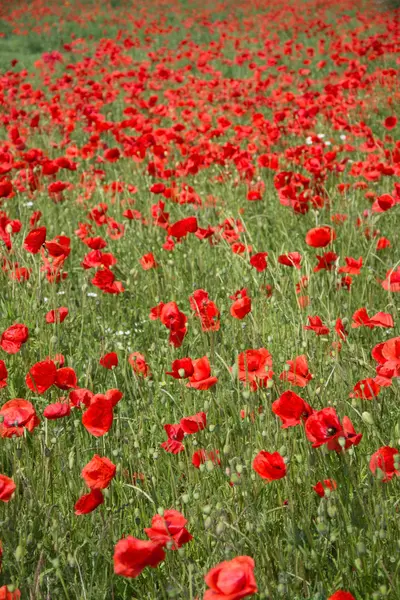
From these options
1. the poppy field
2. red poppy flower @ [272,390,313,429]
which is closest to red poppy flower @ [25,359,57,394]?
the poppy field

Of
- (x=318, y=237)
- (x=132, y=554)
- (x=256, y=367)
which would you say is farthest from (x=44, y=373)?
(x=318, y=237)

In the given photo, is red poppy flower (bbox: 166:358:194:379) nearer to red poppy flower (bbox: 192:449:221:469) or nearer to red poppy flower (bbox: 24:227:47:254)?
red poppy flower (bbox: 192:449:221:469)

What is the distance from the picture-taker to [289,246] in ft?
12.2

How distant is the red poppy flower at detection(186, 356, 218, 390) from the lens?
6.22 feet

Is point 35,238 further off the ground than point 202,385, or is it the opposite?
point 35,238

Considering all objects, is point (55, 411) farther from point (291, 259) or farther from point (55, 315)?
point (291, 259)

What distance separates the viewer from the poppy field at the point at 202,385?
1601mm

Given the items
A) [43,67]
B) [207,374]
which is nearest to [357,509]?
[207,374]

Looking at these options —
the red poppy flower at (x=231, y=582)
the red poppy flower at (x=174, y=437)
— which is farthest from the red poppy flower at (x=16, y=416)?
the red poppy flower at (x=231, y=582)

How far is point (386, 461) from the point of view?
165 centimetres

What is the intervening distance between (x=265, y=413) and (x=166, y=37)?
13.4m

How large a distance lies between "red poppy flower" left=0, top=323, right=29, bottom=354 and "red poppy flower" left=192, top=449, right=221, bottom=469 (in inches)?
27.2

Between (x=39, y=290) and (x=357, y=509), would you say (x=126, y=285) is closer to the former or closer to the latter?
(x=39, y=290)

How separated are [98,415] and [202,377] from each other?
325 mm
